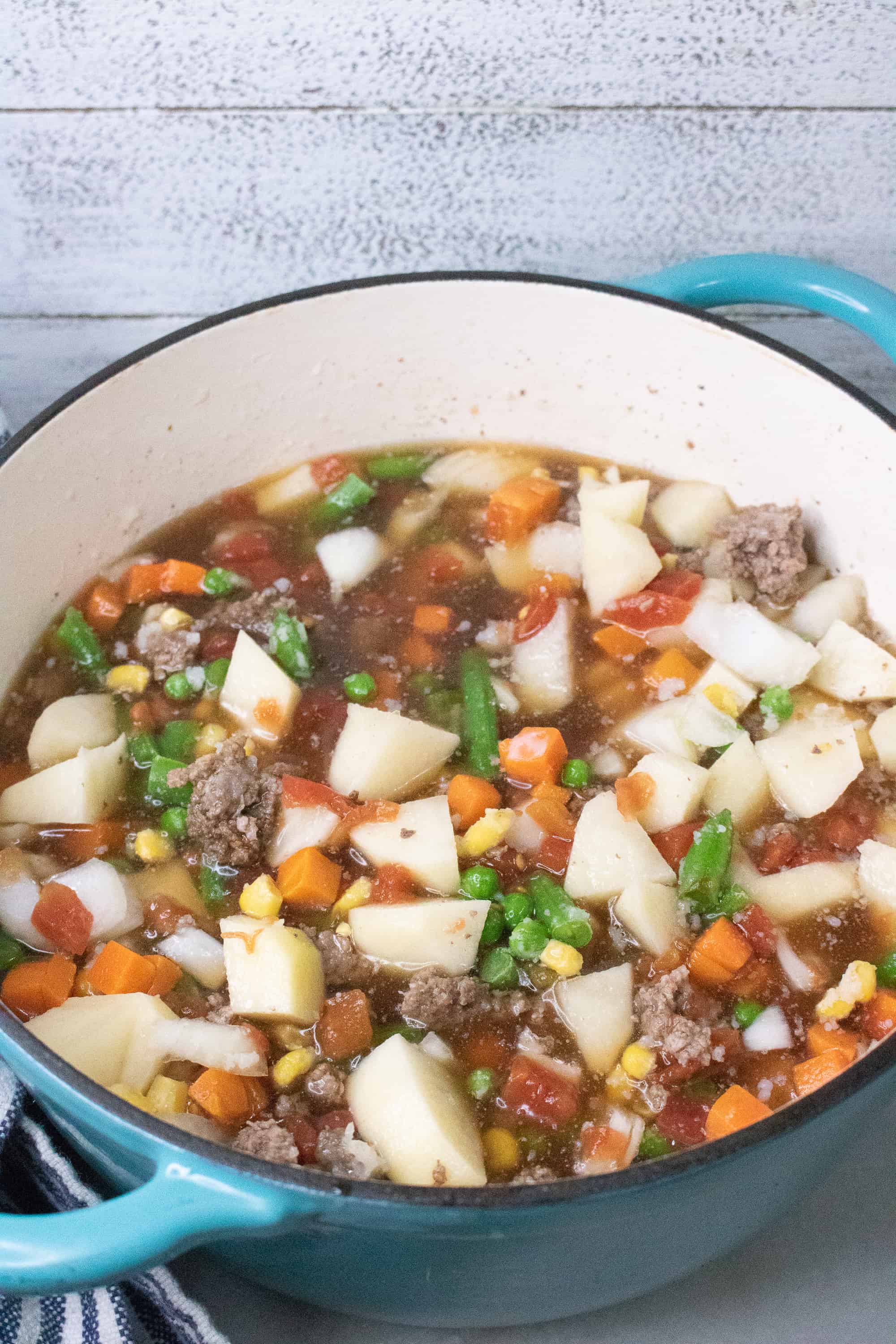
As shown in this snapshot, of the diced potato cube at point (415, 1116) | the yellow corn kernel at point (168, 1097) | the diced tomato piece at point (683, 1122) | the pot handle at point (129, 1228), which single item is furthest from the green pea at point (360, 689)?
the pot handle at point (129, 1228)

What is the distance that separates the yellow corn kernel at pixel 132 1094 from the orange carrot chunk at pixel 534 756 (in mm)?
888

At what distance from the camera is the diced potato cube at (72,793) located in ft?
7.74

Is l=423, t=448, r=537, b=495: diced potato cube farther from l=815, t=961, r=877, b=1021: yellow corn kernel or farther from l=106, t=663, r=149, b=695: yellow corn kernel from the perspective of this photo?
l=815, t=961, r=877, b=1021: yellow corn kernel

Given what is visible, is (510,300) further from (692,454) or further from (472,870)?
(472,870)

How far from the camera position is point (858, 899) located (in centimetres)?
227

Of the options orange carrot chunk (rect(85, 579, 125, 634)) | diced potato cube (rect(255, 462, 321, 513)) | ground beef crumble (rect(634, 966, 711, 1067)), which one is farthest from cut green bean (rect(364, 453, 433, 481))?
ground beef crumble (rect(634, 966, 711, 1067))

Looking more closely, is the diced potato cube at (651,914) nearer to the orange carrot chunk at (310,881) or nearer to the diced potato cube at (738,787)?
the diced potato cube at (738,787)

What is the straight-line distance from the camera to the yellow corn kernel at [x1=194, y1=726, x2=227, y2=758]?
8.19ft

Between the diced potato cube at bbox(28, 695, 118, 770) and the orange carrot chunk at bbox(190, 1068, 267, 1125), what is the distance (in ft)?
2.48

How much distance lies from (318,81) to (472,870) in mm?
1895

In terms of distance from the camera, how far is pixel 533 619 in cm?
271

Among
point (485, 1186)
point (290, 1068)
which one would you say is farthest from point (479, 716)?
point (485, 1186)

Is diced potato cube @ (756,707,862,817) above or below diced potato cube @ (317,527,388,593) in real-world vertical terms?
below

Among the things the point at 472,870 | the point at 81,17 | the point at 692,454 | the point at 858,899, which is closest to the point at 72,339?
the point at 81,17
